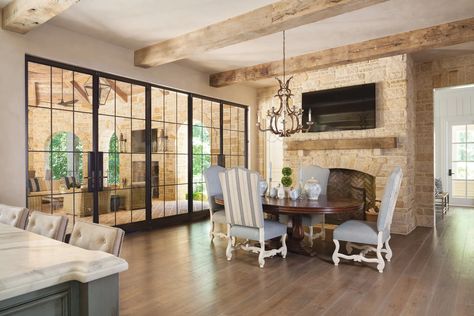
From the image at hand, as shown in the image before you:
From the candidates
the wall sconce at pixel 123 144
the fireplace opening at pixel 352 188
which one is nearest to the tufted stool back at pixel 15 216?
the wall sconce at pixel 123 144

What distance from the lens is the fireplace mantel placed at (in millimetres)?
5406

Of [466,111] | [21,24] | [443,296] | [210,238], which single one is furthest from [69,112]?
[466,111]

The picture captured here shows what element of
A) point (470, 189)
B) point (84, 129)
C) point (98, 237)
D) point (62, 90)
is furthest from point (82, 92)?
point (470, 189)

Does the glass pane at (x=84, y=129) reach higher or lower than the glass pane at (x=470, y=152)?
higher

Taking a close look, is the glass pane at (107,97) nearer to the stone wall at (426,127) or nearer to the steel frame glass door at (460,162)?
the stone wall at (426,127)

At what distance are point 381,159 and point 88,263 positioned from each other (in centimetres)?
537

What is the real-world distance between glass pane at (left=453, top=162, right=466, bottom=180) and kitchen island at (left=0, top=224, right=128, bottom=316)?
378 inches

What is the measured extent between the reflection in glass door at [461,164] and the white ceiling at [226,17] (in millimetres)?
5371

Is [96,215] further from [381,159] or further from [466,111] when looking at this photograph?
[466,111]

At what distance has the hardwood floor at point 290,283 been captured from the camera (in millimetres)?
2580

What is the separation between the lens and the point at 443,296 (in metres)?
2.79

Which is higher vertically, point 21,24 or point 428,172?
point 21,24

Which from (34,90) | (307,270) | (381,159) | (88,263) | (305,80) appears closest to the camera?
(88,263)

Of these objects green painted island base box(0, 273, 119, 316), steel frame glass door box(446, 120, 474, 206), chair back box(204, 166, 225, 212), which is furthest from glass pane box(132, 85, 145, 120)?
steel frame glass door box(446, 120, 474, 206)
